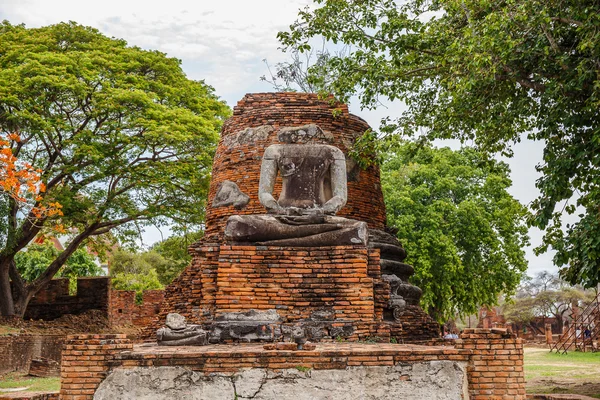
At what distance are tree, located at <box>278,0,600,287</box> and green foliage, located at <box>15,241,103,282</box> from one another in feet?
53.4

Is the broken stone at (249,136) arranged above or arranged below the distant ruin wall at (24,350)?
above

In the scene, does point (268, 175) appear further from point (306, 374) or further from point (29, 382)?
point (29, 382)

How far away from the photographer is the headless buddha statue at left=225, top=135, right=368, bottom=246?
7484 mm

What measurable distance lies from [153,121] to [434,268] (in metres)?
7.78

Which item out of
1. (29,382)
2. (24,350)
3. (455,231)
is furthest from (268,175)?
(455,231)

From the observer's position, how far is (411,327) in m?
9.34

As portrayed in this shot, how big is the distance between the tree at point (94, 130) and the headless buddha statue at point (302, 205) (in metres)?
7.42

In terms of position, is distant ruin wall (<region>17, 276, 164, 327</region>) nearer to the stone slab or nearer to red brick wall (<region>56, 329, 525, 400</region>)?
red brick wall (<region>56, 329, 525, 400</region>)

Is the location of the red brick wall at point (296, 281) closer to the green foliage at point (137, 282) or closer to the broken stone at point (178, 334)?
the broken stone at point (178, 334)

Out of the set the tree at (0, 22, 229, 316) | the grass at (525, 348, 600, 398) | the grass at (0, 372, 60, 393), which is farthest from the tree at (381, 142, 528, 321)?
the grass at (0, 372, 60, 393)

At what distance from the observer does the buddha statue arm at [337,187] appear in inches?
316

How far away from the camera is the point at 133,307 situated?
67.2 feet

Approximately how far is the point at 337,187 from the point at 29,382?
7125 mm

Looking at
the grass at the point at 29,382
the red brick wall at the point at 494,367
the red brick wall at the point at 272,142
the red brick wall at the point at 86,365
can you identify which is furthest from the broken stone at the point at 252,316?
the grass at the point at 29,382
